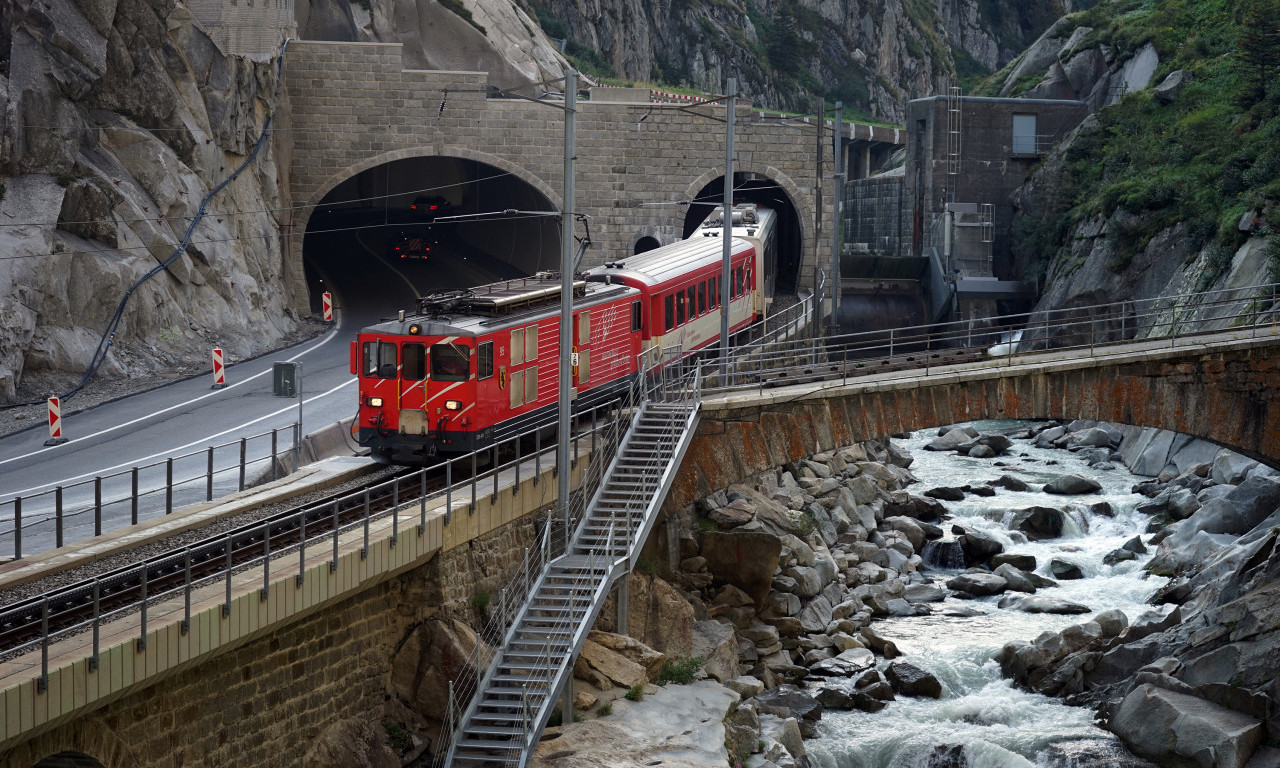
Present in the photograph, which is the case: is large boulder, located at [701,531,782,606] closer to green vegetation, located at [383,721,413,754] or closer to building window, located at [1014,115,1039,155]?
green vegetation, located at [383,721,413,754]

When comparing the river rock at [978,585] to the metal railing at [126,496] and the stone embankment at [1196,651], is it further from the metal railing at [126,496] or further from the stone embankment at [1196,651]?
the metal railing at [126,496]

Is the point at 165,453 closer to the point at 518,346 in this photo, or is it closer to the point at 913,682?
the point at 518,346

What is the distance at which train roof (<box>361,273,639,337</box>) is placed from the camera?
22.7 metres

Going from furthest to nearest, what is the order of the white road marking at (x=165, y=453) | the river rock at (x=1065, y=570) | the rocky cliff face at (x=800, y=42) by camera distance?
1. the rocky cliff face at (x=800, y=42)
2. the river rock at (x=1065, y=570)
3. the white road marking at (x=165, y=453)

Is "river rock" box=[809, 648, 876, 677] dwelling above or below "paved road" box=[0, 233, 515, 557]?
below

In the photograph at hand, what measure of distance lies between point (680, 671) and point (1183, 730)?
8282mm

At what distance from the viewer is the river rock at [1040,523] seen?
3656cm

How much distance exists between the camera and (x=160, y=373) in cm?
3678

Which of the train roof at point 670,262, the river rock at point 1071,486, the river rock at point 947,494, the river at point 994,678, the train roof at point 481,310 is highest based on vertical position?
the train roof at point 670,262

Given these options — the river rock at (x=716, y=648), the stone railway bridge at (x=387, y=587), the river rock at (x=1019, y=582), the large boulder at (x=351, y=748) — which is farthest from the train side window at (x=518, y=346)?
the river rock at (x=1019, y=582)

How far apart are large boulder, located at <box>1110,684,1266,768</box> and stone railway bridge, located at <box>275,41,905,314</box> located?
2573 centimetres

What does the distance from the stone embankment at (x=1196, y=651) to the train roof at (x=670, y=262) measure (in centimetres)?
1086

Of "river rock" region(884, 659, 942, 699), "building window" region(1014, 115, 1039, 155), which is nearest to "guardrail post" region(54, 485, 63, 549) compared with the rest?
"river rock" region(884, 659, 942, 699)

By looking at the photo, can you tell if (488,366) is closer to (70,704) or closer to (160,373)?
(70,704)
